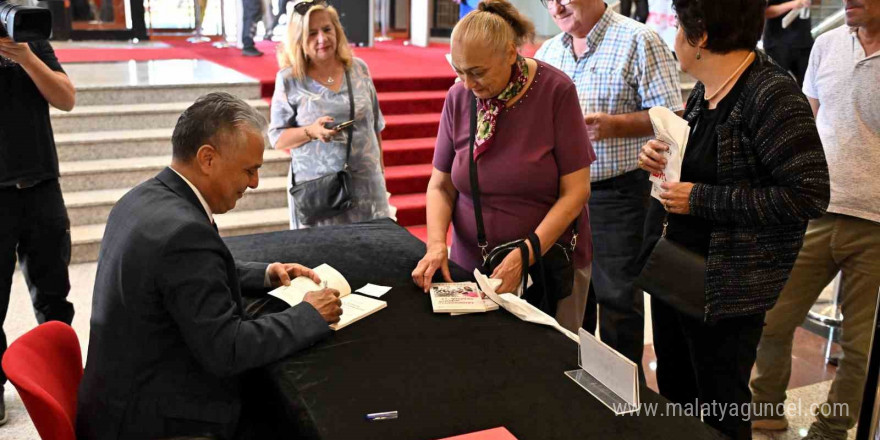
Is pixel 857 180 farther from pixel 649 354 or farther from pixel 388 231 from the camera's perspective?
pixel 388 231

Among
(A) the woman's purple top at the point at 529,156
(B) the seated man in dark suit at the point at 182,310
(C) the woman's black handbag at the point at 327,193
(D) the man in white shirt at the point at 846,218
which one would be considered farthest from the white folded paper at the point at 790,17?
(B) the seated man in dark suit at the point at 182,310

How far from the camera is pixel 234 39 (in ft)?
34.5

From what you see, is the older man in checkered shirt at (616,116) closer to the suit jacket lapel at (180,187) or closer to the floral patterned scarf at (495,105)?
the floral patterned scarf at (495,105)

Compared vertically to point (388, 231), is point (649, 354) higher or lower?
lower

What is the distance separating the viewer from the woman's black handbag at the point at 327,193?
3391 millimetres

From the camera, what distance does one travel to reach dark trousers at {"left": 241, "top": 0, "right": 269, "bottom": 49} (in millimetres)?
8508

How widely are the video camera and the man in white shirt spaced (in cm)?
275

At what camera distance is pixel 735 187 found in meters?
2.05

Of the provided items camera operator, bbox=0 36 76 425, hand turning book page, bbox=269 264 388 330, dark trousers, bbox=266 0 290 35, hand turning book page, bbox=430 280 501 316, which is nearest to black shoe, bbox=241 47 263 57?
dark trousers, bbox=266 0 290 35

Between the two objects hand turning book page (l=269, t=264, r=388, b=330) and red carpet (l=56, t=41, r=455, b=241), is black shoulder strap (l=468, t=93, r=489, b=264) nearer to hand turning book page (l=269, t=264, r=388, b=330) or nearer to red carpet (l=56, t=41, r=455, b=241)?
hand turning book page (l=269, t=264, r=388, b=330)

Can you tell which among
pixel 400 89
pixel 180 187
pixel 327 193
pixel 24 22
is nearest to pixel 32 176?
pixel 24 22

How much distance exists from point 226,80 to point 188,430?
540cm

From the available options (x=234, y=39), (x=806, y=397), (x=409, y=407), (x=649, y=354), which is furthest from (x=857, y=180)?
(x=234, y=39)

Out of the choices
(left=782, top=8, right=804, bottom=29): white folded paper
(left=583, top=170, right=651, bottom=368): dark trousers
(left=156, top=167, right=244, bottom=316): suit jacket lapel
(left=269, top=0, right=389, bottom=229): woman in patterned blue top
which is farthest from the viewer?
(left=782, top=8, right=804, bottom=29): white folded paper
